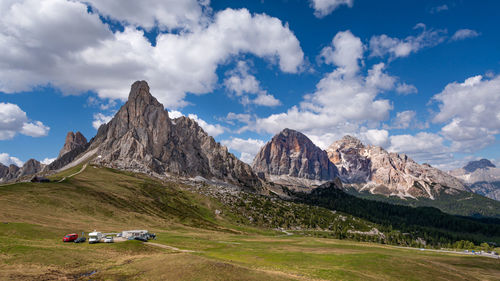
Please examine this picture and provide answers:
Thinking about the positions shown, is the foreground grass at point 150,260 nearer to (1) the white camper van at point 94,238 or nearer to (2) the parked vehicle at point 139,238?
(1) the white camper van at point 94,238

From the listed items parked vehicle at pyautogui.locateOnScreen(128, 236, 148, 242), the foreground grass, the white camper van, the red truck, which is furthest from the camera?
parked vehicle at pyautogui.locateOnScreen(128, 236, 148, 242)

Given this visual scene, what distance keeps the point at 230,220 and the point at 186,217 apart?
38682 millimetres

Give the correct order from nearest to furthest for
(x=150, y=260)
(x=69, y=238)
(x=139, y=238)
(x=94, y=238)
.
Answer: (x=150, y=260) < (x=69, y=238) < (x=94, y=238) < (x=139, y=238)

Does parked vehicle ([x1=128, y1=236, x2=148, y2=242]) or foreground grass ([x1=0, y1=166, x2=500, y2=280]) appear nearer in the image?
foreground grass ([x1=0, y1=166, x2=500, y2=280])

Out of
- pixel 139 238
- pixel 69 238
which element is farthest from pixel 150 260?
pixel 139 238

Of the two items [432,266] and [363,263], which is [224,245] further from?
[432,266]

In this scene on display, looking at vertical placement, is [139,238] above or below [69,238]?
below

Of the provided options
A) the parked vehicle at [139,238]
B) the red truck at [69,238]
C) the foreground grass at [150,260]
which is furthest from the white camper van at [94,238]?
the parked vehicle at [139,238]

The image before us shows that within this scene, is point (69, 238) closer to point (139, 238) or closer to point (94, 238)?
point (94, 238)

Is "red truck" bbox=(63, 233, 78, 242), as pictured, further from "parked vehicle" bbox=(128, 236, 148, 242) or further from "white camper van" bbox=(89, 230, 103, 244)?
"parked vehicle" bbox=(128, 236, 148, 242)

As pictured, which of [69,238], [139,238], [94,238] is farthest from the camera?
[139,238]

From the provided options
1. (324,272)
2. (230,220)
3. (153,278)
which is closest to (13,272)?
(153,278)

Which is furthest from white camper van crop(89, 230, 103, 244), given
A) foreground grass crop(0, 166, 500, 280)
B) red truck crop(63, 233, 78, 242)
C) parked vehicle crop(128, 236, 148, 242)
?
parked vehicle crop(128, 236, 148, 242)

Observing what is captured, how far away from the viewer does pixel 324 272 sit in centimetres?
5094
